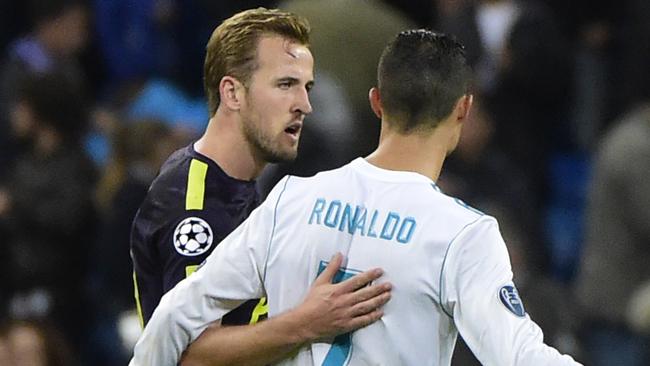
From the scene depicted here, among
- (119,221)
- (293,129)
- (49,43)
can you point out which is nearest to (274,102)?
(293,129)

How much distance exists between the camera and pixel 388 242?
449 cm

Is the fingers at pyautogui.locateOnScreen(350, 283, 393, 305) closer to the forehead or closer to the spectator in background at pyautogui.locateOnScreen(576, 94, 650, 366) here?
the forehead

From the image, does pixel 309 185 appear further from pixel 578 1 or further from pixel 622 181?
pixel 578 1

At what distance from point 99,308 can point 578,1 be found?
367 centimetres

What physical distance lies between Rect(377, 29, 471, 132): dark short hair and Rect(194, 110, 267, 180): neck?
0.58 metres

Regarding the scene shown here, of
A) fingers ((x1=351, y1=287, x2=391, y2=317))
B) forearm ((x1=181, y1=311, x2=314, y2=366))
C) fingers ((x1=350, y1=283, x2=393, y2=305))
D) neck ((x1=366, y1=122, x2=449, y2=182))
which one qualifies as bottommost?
forearm ((x1=181, y1=311, x2=314, y2=366))

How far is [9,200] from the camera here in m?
9.46

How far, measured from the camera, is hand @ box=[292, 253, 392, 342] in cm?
448

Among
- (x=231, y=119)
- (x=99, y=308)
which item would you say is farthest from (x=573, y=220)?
(x=231, y=119)

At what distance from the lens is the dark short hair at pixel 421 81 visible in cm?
456

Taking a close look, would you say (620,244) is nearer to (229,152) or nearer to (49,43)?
(49,43)

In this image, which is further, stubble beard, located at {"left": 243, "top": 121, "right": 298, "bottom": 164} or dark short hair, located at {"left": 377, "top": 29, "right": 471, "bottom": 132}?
stubble beard, located at {"left": 243, "top": 121, "right": 298, "bottom": 164}

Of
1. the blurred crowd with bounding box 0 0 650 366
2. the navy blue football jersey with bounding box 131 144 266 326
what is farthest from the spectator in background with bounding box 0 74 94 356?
the navy blue football jersey with bounding box 131 144 266 326

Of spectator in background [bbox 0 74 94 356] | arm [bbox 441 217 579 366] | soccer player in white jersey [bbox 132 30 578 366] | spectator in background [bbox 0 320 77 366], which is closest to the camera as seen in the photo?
arm [bbox 441 217 579 366]
